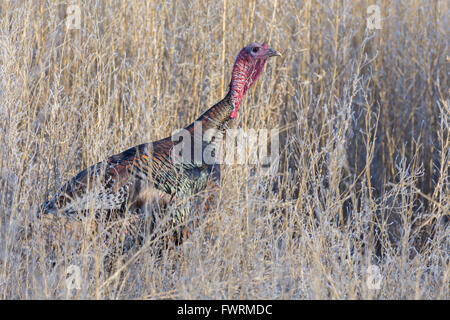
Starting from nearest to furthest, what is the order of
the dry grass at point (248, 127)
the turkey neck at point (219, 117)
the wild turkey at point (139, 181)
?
1. the dry grass at point (248, 127)
2. the wild turkey at point (139, 181)
3. the turkey neck at point (219, 117)

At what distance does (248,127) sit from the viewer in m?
4.17

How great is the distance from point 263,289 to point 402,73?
8.24 ft

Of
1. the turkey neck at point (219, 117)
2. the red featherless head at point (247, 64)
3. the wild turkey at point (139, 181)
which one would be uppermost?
the red featherless head at point (247, 64)

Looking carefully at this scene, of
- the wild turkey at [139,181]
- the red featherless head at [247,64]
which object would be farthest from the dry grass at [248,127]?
the red featherless head at [247,64]

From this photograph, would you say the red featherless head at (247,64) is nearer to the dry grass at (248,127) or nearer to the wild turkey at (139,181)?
the dry grass at (248,127)

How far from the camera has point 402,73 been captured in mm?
4777

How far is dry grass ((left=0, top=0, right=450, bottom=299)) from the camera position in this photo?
2.96 meters

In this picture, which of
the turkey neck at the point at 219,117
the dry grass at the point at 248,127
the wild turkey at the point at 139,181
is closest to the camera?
the dry grass at the point at 248,127

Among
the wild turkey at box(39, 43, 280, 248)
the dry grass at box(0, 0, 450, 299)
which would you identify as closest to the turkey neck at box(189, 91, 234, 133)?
the wild turkey at box(39, 43, 280, 248)

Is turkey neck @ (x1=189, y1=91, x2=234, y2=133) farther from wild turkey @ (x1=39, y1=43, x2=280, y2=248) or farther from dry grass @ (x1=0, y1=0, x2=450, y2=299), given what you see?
dry grass @ (x1=0, y1=0, x2=450, y2=299)

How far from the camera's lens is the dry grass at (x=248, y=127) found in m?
2.96

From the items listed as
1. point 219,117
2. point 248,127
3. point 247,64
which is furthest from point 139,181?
point 248,127
